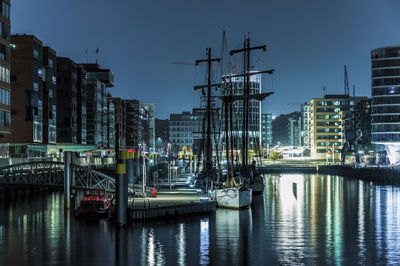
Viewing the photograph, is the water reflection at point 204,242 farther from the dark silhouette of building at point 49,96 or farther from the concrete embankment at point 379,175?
the concrete embankment at point 379,175

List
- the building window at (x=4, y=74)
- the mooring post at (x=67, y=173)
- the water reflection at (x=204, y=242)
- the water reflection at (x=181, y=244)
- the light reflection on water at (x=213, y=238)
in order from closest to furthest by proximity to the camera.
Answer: the water reflection at (x=181, y=244) < the water reflection at (x=204, y=242) < the light reflection on water at (x=213, y=238) < the mooring post at (x=67, y=173) < the building window at (x=4, y=74)

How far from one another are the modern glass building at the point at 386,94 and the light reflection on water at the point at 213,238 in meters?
105

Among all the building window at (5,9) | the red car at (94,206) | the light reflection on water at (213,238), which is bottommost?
the light reflection on water at (213,238)

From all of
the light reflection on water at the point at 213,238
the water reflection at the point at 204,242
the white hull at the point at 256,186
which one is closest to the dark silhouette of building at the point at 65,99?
the white hull at the point at 256,186

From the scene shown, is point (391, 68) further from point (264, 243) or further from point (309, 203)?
point (264, 243)

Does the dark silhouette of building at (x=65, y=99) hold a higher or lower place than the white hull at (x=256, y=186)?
higher

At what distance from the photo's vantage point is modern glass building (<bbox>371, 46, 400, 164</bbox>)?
180500 mm

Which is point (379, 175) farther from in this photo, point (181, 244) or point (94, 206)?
point (181, 244)

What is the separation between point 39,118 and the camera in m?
131

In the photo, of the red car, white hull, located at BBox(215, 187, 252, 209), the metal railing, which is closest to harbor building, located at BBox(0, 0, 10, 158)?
the metal railing

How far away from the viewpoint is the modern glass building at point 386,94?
7106 inches

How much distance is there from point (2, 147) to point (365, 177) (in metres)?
98.8

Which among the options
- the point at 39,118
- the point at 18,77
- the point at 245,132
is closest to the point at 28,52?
the point at 18,77

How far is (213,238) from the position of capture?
186ft
